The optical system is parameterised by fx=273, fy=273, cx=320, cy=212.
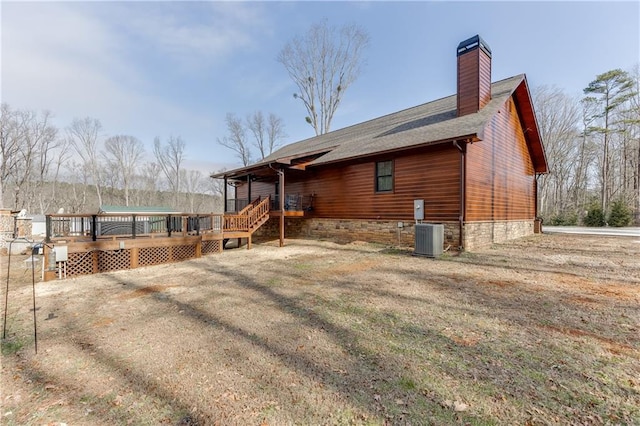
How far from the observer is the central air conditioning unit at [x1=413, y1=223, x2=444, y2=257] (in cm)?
848

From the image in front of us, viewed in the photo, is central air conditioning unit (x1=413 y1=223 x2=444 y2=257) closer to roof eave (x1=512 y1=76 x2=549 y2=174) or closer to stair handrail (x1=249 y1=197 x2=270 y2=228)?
stair handrail (x1=249 y1=197 x2=270 y2=228)

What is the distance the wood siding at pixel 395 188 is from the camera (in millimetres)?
9586

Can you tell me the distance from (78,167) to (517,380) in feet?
144

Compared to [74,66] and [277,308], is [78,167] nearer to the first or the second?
[74,66]

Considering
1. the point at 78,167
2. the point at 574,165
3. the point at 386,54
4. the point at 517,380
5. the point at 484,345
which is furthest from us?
the point at 78,167

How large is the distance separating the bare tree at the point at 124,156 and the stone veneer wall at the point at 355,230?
2829cm

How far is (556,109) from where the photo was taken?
28.2m

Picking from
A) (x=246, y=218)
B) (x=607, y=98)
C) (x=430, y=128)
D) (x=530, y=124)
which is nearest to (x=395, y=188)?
(x=430, y=128)

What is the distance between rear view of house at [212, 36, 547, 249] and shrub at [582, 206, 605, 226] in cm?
1040

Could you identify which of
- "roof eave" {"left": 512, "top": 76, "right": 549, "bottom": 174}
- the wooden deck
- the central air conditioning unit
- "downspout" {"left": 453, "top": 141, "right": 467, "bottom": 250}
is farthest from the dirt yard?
"roof eave" {"left": 512, "top": 76, "right": 549, "bottom": 174}

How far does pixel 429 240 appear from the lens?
8.53 m

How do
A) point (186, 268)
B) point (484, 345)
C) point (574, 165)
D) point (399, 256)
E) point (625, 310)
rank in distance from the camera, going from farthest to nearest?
point (574, 165) → point (399, 256) → point (186, 268) → point (625, 310) → point (484, 345)

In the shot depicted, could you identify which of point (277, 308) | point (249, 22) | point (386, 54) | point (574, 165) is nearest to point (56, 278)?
point (277, 308)

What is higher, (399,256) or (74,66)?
(74,66)
